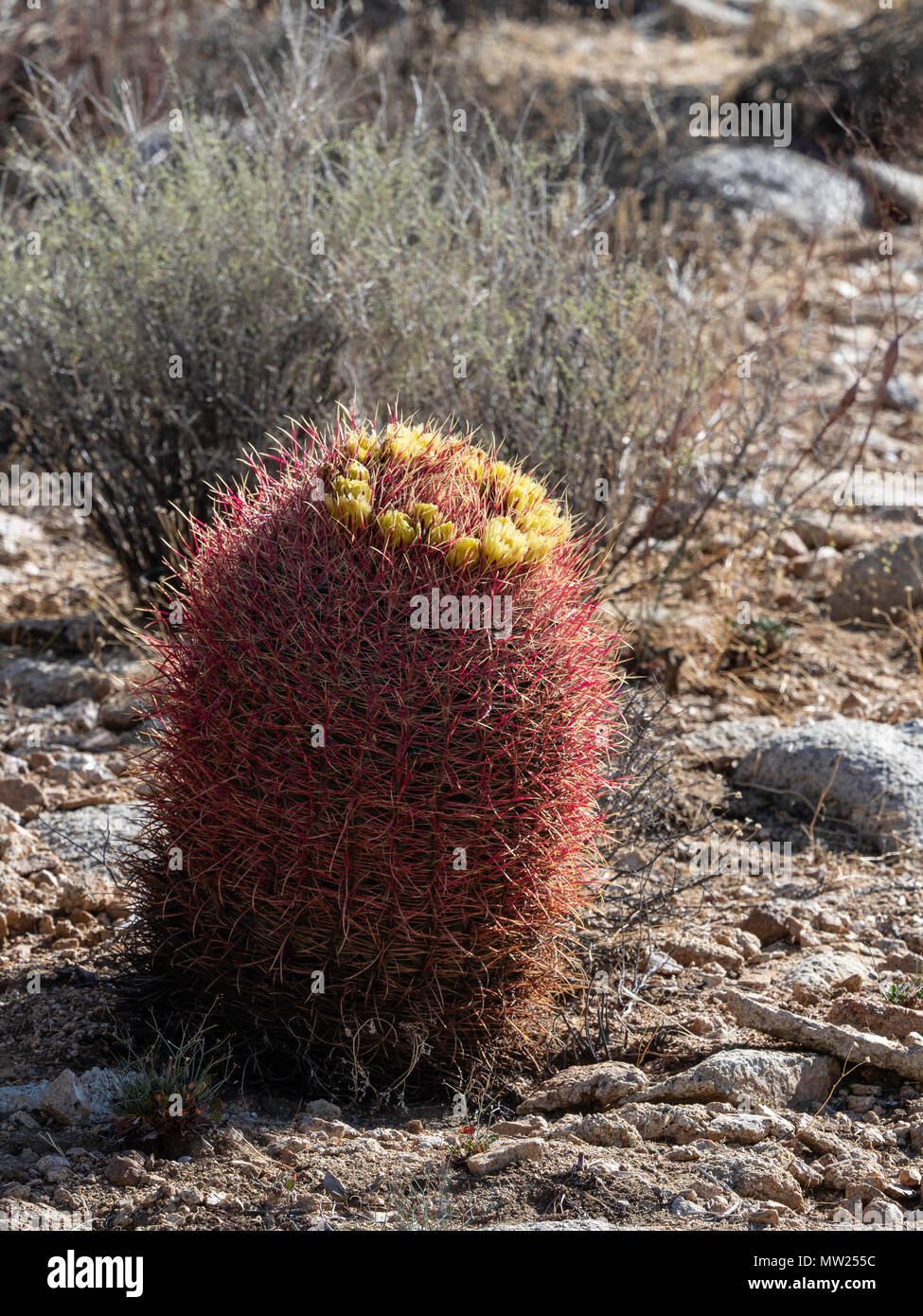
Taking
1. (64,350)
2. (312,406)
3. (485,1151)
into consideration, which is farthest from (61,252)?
(485,1151)

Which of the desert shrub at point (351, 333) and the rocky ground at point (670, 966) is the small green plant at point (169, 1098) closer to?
the rocky ground at point (670, 966)

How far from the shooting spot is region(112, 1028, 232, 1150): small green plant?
9.16 ft

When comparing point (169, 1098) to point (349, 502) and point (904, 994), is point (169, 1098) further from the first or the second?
point (904, 994)

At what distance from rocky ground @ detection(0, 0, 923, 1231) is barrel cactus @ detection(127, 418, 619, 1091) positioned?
228 mm

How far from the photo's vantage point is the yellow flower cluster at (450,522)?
2791 millimetres

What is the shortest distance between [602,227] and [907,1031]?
5.21 m

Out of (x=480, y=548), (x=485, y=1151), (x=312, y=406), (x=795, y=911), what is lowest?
(x=795, y=911)

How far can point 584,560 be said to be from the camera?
3.11 meters

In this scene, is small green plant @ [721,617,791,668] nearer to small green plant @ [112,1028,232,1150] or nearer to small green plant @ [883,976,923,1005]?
small green plant @ [883,976,923,1005]

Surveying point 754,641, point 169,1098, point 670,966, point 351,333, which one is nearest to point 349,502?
point 169,1098

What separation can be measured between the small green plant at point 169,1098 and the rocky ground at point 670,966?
49mm

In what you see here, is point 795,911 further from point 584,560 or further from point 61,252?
point 61,252

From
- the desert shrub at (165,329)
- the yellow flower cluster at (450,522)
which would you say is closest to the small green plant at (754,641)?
the desert shrub at (165,329)

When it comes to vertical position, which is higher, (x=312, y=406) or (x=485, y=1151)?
(x=312, y=406)
